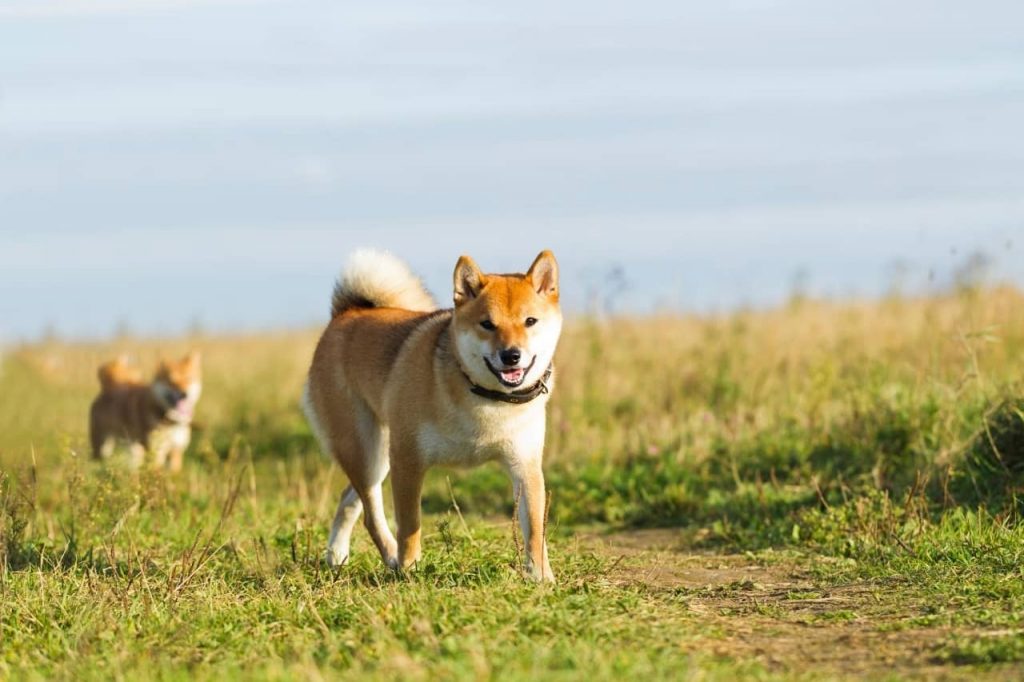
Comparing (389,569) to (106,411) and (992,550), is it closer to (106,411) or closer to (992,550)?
(992,550)

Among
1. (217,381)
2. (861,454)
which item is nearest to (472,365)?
(861,454)

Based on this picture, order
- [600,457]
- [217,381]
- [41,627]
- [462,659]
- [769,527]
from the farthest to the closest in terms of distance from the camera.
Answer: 1. [217,381]
2. [600,457]
3. [769,527]
4. [41,627]
5. [462,659]

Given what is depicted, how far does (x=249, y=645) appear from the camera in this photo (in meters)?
5.00

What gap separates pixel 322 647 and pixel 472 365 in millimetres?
1662

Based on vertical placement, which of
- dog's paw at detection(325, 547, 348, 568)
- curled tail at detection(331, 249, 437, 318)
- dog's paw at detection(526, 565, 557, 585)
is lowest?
dog's paw at detection(325, 547, 348, 568)

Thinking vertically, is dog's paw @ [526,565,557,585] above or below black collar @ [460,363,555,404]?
below

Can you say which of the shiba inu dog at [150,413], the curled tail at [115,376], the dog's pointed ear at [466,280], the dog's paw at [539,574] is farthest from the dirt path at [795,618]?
the curled tail at [115,376]

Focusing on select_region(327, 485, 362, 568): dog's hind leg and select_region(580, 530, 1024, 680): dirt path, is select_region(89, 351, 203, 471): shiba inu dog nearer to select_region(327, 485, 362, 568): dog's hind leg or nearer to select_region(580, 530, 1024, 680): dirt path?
select_region(327, 485, 362, 568): dog's hind leg

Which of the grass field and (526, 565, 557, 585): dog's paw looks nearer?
the grass field

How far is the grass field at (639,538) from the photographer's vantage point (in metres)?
4.82

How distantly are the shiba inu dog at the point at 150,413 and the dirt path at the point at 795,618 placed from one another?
612 cm

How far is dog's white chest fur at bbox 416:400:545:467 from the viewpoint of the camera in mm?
6105

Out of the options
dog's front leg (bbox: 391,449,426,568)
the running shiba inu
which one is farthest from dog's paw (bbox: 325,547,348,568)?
dog's front leg (bbox: 391,449,426,568)

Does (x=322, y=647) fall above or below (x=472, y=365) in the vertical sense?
below
